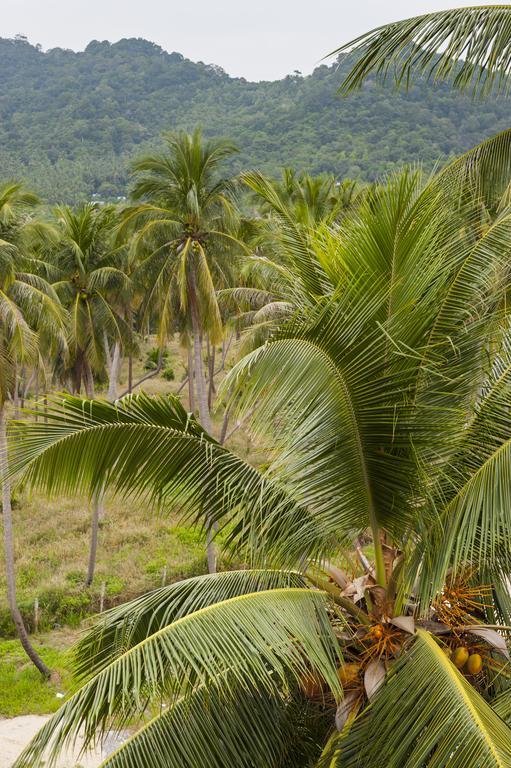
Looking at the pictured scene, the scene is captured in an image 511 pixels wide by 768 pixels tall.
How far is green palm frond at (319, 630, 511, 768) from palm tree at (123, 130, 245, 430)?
48.3ft

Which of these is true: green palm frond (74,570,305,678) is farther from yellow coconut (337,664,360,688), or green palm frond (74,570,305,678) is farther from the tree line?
the tree line

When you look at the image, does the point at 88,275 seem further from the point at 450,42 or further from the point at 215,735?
the point at 215,735

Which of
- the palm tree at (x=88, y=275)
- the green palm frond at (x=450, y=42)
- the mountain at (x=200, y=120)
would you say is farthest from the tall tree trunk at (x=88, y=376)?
the mountain at (x=200, y=120)

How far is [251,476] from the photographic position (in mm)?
5227

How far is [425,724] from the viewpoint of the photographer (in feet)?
12.7

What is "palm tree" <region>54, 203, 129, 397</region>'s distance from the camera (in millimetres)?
23094

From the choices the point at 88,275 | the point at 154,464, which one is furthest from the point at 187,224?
the point at 154,464

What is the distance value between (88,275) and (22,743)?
14.3 metres

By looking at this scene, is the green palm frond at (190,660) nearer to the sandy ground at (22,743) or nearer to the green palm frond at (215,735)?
the green palm frond at (215,735)

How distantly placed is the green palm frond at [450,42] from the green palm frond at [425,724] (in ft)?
16.0

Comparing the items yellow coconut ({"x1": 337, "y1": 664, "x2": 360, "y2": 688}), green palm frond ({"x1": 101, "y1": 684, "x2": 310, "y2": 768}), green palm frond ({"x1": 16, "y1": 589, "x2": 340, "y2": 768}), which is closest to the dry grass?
green palm frond ({"x1": 101, "y1": 684, "x2": 310, "y2": 768})

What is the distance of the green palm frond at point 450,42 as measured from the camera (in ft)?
21.6

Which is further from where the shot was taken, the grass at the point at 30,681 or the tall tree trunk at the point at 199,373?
the tall tree trunk at the point at 199,373

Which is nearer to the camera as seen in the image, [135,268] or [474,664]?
[474,664]
